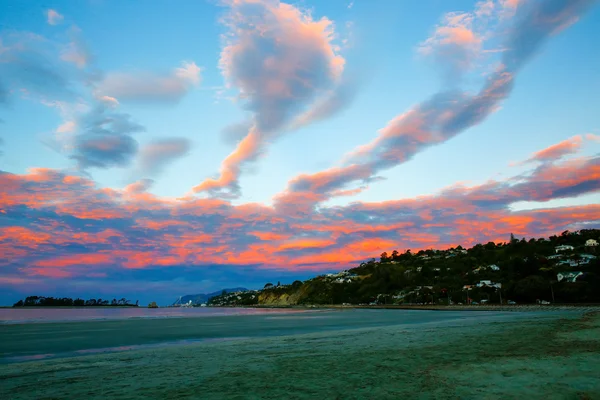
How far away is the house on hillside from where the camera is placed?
115m

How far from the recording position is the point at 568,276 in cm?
11981

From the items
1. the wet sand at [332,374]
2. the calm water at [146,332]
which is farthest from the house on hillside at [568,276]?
the wet sand at [332,374]

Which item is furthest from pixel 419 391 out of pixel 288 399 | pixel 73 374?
pixel 73 374

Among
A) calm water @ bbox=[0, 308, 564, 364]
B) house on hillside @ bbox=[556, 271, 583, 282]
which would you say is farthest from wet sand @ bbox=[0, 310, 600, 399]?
house on hillside @ bbox=[556, 271, 583, 282]

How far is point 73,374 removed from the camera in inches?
636

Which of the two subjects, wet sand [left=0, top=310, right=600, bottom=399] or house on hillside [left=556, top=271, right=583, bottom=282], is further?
house on hillside [left=556, top=271, right=583, bottom=282]

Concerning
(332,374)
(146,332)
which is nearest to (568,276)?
(146,332)

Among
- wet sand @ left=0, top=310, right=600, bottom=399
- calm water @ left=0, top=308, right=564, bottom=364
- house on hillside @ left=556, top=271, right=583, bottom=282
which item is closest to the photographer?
wet sand @ left=0, top=310, right=600, bottom=399

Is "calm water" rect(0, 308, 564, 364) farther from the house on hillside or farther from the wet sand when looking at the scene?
the house on hillside

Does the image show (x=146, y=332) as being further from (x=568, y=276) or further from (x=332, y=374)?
(x=568, y=276)

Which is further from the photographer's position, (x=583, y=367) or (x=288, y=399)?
(x=583, y=367)

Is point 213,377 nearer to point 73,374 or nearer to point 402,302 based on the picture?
point 73,374

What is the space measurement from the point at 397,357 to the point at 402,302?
605 ft

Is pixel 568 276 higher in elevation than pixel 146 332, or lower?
higher
